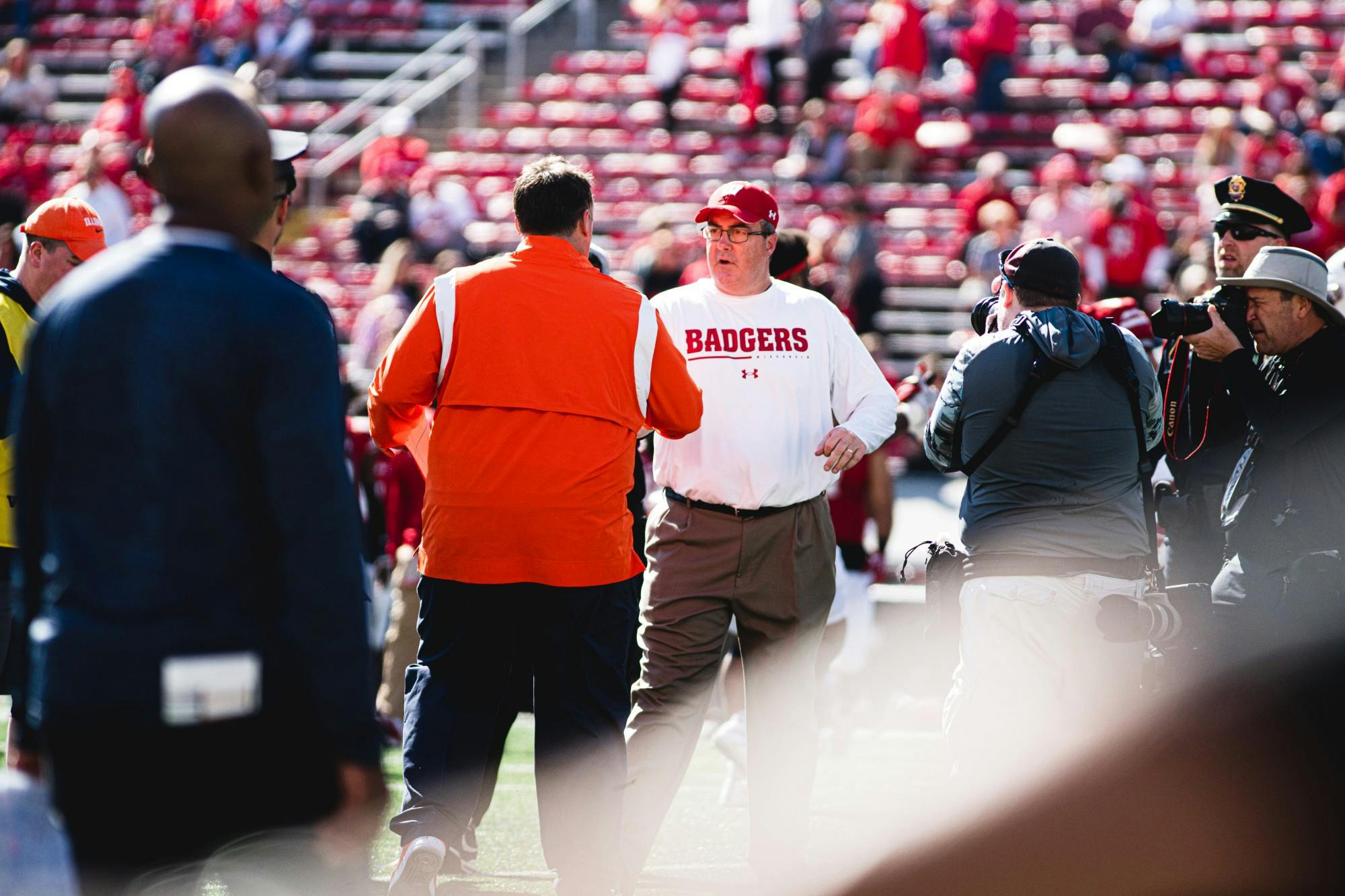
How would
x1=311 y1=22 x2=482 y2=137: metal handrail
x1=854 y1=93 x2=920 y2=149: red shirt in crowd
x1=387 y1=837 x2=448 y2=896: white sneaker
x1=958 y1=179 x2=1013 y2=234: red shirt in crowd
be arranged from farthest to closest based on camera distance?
x1=311 y1=22 x2=482 y2=137: metal handrail < x1=854 y1=93 x2=920 y2=149: red shirt in crowd < x1=958 y1=179 x2=1013 y2=234: red shirt in crowd < x1=387 y1=837 x2=448 y2=896: white sneaker

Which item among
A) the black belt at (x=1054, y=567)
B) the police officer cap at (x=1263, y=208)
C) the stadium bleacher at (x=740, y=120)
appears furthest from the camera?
the stadium bleacher at (x=740, y=120)

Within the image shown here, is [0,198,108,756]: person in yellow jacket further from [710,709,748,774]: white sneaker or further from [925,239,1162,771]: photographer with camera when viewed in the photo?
[925,239,1162,771]: photographer with camera

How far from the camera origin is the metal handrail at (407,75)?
58.0ft

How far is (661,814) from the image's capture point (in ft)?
15.9

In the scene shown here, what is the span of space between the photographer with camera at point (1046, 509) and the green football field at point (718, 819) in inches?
15.6

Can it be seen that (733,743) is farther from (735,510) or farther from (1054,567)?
(1054,567)

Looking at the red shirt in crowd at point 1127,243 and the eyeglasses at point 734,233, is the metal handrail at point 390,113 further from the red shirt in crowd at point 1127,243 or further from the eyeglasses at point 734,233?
the eyeglasses at point 734,233

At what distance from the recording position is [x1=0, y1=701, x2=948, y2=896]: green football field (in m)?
4.96

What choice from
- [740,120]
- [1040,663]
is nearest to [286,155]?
[1040,663]

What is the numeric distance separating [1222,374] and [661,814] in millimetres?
2060

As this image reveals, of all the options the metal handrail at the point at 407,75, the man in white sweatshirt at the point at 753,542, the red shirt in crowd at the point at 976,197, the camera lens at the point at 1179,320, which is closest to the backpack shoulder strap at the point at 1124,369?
the camera lens at the point at 1179,320

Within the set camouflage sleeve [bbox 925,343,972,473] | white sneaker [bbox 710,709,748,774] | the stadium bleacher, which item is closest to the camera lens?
camouflage sleeve [bbox 925,343,972,473]

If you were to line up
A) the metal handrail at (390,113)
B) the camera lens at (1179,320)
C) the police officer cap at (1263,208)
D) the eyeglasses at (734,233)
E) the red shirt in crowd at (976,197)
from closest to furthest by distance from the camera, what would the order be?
1. the camera lens at (1179,320)
2. the eyeglasses at (734,233)
3. the police officer cap at (1263,208)
4. the red shirt in crowd at (976,197)
5. the metal handrail at (390,113)

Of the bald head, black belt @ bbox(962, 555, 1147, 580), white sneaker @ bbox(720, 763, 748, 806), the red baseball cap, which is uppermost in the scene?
the bald head
